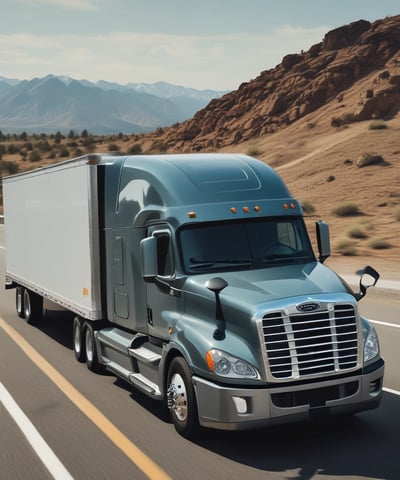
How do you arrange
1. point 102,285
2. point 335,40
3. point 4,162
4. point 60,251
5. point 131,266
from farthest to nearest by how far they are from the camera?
1. point 4,162
2. point 335,40
3. point 60,251
4. point 102,285
5. point 131,266

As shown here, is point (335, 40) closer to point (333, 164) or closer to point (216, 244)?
point (333, 164)

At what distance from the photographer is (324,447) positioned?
7652mm

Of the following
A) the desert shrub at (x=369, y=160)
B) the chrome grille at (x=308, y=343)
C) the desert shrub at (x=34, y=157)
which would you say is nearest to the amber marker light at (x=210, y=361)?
the chrome grille at (x=308, y=343)

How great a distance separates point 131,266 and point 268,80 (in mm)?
73151

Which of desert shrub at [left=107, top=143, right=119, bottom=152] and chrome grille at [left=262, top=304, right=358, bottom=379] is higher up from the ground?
desert shrub at [left=107, top=143, right=119, bottom=152]

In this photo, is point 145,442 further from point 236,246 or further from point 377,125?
point 377,125

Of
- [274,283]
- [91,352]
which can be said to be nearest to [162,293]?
[274,283]

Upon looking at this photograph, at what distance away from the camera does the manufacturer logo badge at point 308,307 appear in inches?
301

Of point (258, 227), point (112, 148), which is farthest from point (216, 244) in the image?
point (112, 148)

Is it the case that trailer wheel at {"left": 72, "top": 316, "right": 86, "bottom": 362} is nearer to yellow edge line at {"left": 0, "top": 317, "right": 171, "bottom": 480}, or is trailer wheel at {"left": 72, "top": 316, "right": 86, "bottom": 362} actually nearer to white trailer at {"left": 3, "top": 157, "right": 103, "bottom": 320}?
white trailer at {"left": 3, "top": 157, "right": 103, "bottom": 320}

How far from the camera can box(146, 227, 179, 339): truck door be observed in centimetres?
888

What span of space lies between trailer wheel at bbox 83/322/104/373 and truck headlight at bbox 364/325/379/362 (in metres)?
4.24

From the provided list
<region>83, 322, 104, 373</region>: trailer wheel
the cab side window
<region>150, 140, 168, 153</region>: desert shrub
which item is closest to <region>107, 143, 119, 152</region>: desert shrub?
<region>150, 140, 168, 153</region>: desert shrub

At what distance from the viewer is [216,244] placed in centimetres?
893
